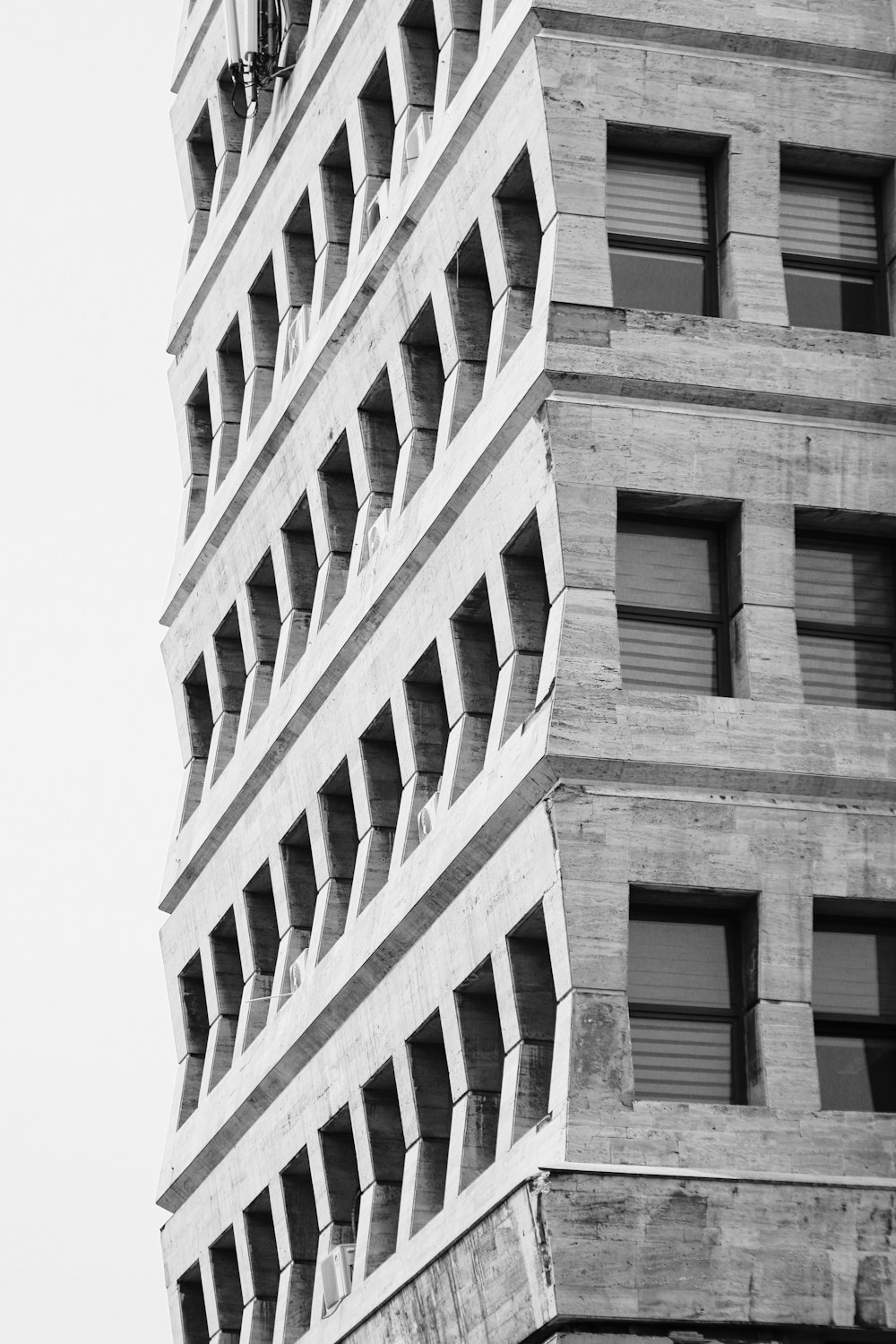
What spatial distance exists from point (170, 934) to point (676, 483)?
20.1 meters

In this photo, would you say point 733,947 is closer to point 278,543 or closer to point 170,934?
point 278,543

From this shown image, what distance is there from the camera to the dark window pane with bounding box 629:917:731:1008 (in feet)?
105

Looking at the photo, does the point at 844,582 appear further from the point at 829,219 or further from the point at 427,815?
the point at 427,815

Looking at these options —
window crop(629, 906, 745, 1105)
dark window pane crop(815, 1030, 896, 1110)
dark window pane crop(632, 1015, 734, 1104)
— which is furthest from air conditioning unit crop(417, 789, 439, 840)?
dark window pane crop(815, 1030, 896, 1110)

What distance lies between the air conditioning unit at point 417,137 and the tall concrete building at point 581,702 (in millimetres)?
73

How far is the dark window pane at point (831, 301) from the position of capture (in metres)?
36.0

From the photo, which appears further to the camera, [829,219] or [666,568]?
[829,219]

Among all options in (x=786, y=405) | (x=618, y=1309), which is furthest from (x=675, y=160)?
(x=618, y=1309)

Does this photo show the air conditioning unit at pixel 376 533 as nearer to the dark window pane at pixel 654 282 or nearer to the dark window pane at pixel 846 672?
the dark window pane at pixel 654 282

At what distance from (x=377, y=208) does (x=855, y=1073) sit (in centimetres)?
1652

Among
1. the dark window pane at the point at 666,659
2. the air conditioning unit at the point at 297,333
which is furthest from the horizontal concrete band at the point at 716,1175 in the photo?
the air conditioning unit at the point at 297,333

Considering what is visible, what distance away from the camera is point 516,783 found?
32750 mm

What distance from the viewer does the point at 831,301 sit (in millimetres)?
36250

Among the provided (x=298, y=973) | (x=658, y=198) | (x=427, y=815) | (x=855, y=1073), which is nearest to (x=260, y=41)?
(x=658, y=198)
